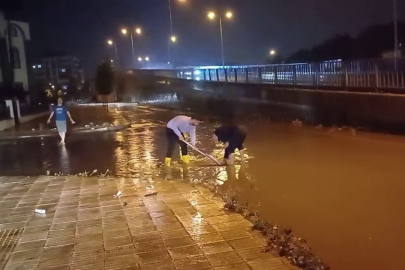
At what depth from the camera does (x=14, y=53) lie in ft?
117

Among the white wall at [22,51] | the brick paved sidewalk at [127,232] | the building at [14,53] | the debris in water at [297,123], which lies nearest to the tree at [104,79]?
the building at [14,53]

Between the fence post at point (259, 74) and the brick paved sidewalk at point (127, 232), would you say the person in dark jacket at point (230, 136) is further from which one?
the fence post at point (259, 74)

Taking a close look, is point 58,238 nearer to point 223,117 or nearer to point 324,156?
point 324,156

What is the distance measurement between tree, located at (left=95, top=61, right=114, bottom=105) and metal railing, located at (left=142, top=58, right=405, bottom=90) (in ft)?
53.9

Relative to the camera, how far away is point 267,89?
23828mm

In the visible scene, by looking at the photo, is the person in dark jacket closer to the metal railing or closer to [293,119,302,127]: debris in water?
the metal railing

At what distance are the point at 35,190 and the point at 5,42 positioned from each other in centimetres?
2779

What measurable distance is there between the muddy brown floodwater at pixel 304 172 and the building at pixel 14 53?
17.4 metres

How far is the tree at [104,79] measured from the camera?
43.9 meters

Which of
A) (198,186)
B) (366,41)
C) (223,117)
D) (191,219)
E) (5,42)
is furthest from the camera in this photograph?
(366,41)

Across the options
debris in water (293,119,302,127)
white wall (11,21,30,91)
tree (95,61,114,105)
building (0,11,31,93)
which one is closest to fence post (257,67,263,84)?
debris in water (293,119,302,127)

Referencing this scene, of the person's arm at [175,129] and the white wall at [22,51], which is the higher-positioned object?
the white wall at [22,51]

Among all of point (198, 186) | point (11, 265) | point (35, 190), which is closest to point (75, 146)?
point (35, 190)

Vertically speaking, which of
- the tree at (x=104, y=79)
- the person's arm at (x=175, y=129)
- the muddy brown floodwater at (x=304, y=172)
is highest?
the tree at (x=104, y=79)
